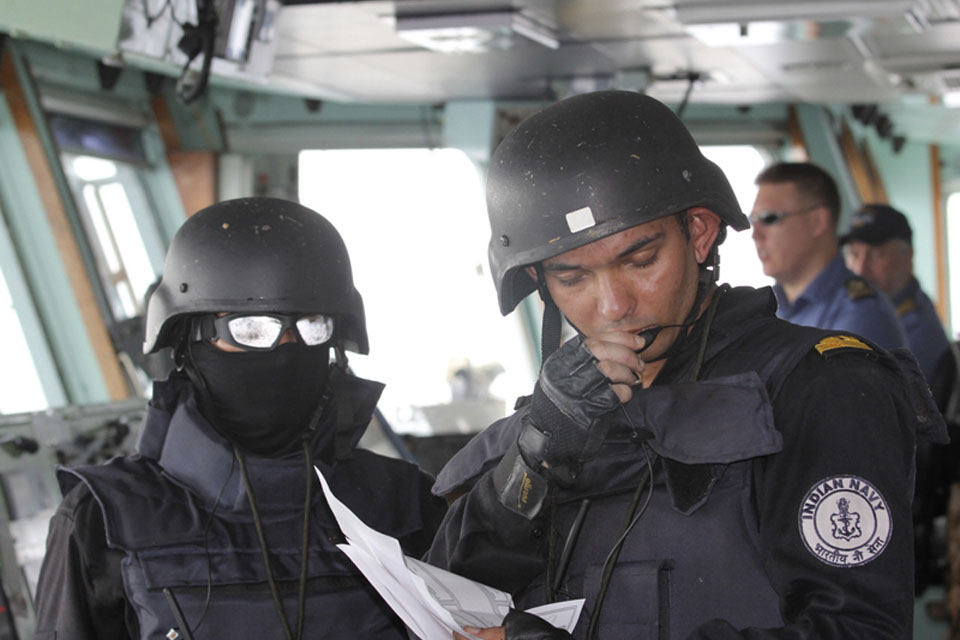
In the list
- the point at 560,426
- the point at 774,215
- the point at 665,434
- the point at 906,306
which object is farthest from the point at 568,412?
the point at 906,306

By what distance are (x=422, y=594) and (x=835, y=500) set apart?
0.49 m

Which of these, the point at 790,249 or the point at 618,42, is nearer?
the point at 790,249

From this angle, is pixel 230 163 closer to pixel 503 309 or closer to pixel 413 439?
pixel 413 439

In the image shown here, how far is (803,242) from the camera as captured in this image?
12.0 ft

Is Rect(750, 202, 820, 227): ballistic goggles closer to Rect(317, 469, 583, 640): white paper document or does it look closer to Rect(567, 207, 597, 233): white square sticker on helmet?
Rect(567, 207, 597, 233): white square sticker on helmet

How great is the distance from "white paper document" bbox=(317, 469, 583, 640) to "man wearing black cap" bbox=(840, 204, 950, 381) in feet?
10.7

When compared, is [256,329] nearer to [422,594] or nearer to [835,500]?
[422,594]

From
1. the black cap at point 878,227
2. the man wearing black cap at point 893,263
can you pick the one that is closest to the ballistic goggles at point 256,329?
the man wearing black cap at point 893,263

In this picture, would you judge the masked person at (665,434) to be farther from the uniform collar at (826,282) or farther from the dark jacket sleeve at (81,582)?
the uniform collar at (826,282)

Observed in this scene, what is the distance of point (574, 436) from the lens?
1.36 meters

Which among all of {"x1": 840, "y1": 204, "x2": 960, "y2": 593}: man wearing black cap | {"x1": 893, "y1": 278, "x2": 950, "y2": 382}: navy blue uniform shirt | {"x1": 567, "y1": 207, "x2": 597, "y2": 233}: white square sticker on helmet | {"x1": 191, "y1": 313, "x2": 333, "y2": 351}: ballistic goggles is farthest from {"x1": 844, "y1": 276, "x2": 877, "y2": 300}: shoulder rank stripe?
{"x1": 567, "y1": 207, "x2": 597, "y2": 233}: white square sticker on helmet

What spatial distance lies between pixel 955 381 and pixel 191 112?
4.45 m

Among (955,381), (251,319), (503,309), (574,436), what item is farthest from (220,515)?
(955,381)

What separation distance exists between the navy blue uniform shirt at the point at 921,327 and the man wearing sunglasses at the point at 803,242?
676mm
